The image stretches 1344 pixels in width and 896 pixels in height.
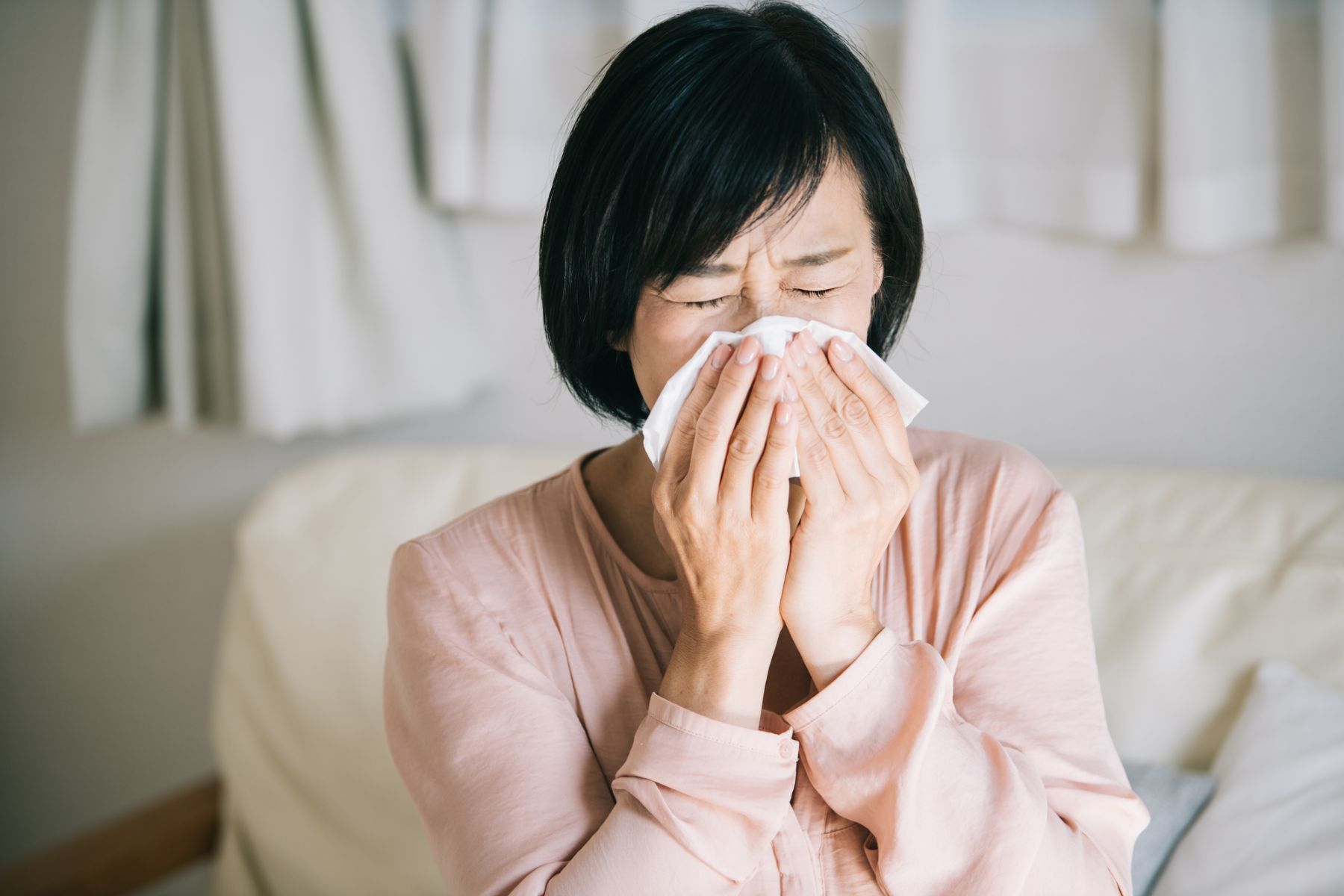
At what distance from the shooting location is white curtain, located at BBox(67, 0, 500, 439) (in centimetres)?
155

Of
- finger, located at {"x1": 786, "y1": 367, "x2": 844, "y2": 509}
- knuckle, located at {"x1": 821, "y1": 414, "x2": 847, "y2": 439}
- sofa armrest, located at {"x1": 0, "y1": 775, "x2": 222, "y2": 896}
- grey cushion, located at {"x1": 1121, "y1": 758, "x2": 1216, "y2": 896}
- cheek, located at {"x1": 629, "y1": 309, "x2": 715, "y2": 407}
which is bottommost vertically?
sofa armrest, located at {"x1": 0, "y1": 775, "x2": 222, "y2": 896}

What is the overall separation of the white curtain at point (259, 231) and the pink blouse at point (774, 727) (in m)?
0.70

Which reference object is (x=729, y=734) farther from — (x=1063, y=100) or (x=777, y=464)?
(x=1063, y=100)

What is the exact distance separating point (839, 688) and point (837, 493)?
0.48ft

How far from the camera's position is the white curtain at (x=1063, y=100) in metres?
1.24

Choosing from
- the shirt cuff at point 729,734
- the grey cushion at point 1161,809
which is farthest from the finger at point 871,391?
the grey cushion at point 1161,809

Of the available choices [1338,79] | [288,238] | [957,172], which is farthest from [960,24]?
[288,238]

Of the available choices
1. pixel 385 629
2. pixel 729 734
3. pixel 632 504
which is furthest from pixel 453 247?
pixel 729 734

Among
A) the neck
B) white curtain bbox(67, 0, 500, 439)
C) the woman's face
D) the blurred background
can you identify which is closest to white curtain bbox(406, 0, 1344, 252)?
the blurred background

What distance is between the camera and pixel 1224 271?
1333mm

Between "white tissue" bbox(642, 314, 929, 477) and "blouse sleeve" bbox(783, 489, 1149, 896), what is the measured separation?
0.60 feet

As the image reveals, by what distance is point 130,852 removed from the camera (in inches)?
58.4

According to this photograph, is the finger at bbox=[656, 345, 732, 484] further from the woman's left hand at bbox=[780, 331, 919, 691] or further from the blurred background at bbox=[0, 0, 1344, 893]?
the blurred background at bbox=[0, 0, 1344, 893]

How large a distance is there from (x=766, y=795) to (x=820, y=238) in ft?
1.38
